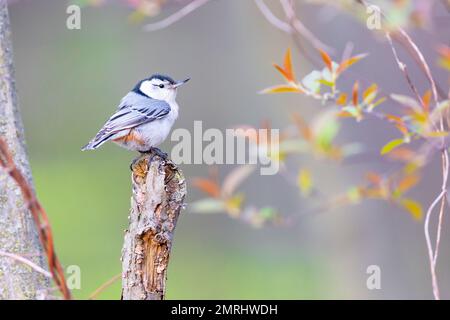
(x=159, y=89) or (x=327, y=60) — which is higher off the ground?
(x=159, y=89)

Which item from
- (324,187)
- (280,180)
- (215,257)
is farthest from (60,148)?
(324,187)

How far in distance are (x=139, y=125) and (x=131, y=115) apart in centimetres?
7

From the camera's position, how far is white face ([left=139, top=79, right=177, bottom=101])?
135 inches

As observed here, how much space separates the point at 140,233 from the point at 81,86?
8.24 m

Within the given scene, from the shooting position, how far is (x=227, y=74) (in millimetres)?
8656

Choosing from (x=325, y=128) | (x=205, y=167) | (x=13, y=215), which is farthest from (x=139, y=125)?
(x=205, y=167)

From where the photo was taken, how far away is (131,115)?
10.0 feet

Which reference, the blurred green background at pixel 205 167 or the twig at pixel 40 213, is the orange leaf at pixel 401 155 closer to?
the blurred green background at pixel 205 167

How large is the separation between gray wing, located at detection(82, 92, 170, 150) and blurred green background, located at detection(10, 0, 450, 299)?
35.1 inches

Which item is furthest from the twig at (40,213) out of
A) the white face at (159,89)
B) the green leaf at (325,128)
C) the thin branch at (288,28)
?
the white face at (159,89)

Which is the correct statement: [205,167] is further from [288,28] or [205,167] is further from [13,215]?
[13,215]

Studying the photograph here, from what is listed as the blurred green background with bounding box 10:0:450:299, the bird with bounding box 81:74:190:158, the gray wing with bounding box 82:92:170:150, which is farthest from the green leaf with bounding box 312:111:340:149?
the blurred green background with bounding box 10:0:450:299
